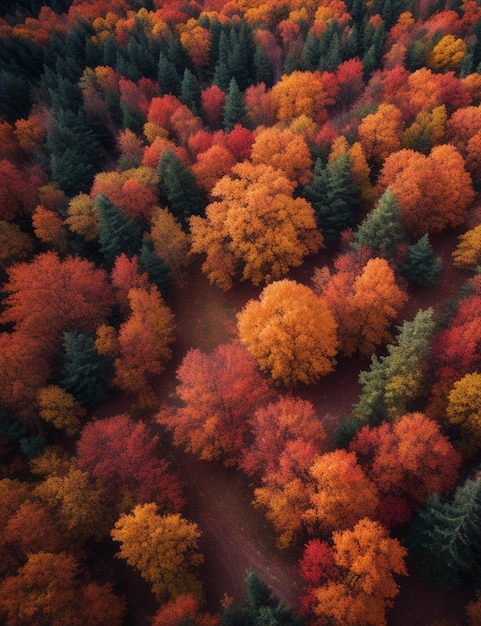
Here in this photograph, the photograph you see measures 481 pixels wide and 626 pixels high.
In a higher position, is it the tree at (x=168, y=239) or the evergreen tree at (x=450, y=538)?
the tree at (x=168, y=239)

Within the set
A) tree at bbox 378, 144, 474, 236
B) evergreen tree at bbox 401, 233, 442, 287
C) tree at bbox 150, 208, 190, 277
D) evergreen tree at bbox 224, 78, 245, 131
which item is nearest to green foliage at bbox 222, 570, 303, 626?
evergreen tree at bbox 401, 233, 442, 287

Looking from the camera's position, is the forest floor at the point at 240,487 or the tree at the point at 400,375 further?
the tree at the point at 400,375

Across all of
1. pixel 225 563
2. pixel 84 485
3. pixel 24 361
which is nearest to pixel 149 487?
pixel 84 485

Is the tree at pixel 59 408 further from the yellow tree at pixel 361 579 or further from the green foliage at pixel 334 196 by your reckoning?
the green foliage at pixel 334 196

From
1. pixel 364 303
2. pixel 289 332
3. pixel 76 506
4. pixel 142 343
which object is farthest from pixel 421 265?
pixel 76 506

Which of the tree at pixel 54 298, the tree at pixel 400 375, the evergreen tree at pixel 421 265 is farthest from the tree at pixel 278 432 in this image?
the tree at pixel 54 298

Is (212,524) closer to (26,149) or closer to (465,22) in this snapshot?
(26,149)

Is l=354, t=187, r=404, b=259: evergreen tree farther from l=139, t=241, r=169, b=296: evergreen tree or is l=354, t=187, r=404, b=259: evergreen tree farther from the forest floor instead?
l=139, t=241, r=169, b=296: evergreen tree
